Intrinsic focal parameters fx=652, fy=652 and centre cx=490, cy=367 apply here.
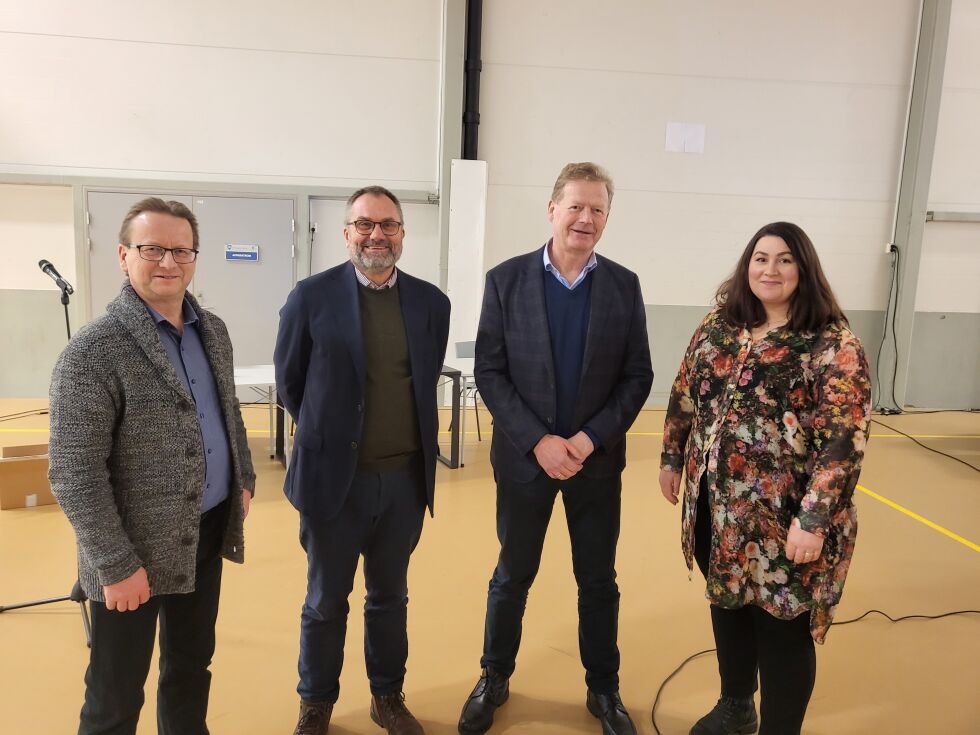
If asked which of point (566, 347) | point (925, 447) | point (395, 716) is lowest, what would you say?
point (925, 447)

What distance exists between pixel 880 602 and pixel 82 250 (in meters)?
7.38

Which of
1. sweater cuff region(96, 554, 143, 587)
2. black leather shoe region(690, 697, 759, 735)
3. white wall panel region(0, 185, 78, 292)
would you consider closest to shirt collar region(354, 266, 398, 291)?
sweater cuff region(96, 554, 143, 587)

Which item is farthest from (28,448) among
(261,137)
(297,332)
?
(261,137)

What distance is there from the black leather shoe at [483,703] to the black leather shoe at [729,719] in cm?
63

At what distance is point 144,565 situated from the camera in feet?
4.75

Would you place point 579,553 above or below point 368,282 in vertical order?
below

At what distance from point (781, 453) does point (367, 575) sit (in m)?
1.25

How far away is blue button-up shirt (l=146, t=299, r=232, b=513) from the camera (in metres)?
1.52

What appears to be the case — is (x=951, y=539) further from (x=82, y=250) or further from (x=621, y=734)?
(x=82, y=250)

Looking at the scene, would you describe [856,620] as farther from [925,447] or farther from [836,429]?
[925,447]

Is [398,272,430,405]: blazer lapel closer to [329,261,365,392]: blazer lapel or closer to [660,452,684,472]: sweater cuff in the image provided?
[329,261,365,392]: blazer lapel

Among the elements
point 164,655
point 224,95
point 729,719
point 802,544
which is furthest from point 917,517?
point 224,95

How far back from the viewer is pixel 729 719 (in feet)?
6.79

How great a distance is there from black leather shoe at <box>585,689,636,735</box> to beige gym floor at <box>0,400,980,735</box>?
0.23 feet
